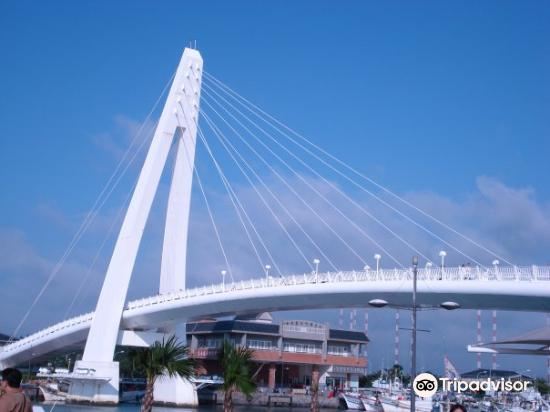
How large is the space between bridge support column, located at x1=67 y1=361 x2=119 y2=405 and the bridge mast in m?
0.05

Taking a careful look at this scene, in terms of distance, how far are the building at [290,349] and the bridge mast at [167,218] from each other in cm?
2255

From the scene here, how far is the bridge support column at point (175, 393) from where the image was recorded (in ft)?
135

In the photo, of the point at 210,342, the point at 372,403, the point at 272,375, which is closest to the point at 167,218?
the point at 372,403

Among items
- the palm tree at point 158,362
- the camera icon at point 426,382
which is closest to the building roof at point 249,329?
the palm tree at point 158,362

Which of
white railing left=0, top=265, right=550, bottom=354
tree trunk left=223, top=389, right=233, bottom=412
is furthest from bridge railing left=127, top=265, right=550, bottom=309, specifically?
tree trunk left=223, top=389, right=233, bottom=412

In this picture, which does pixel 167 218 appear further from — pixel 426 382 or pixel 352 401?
→ pixel 426 382

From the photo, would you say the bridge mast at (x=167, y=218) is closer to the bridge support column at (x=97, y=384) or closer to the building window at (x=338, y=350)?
the bridge support column at (x=97, y=384)

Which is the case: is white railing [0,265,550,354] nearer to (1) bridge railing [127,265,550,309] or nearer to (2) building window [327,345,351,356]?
(1) bridge railing [127,265,550,309]

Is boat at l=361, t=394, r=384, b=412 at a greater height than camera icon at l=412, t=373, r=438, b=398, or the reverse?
boat at l=361, t=394, r=384, b=412

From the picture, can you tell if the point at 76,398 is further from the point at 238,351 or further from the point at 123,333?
the point at 238,351

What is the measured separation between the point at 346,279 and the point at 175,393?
12885 millimetres

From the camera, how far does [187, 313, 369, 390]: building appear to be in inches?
2464

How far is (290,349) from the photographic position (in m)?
64.3

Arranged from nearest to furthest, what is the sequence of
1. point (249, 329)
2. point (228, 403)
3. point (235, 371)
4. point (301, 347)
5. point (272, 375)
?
point (228, 403), point (235, 371), point (249, 329), point (272, 375), point (301, 347)
